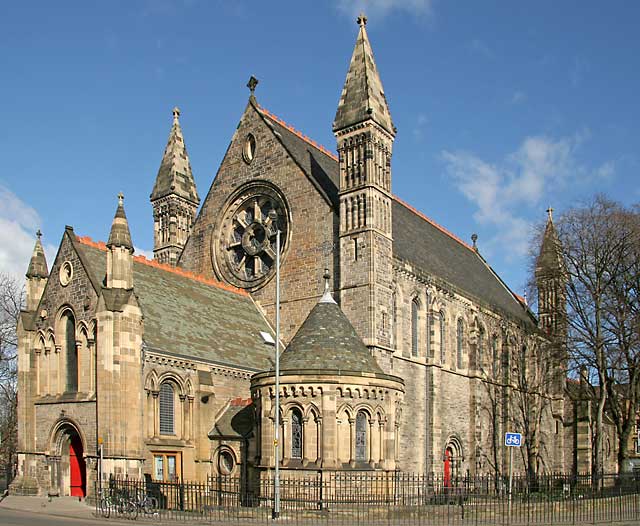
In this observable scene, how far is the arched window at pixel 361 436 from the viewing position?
96.1ft

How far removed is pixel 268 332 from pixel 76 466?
38.6 feet

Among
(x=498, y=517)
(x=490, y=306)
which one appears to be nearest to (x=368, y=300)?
(x=498, y=517)

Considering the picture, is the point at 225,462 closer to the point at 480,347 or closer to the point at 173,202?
the point at 173,202

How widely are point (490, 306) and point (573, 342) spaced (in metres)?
11.2

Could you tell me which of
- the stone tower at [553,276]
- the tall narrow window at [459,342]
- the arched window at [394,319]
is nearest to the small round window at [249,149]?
the arched window at [394,319]

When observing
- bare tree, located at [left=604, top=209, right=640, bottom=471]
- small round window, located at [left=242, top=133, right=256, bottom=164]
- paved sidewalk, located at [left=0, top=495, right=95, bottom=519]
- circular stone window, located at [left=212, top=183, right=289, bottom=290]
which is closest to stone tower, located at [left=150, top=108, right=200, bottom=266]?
circular stone window, located at [left=212, top=183, right=289, bottom=290]

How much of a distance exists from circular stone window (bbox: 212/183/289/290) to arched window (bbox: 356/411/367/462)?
43.2 feet

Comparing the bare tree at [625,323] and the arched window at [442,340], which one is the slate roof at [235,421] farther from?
the bare tree at [625,323]

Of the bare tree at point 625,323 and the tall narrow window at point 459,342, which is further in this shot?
the tall narrow window at point 459,342

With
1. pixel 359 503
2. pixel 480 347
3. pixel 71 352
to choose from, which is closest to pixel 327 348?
pixel 359 503

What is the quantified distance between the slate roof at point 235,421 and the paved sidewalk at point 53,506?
19.9ft

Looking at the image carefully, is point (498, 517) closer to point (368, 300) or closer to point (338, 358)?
point (338, 358)

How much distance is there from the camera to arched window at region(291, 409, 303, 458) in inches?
1143

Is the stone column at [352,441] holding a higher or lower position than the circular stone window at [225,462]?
higher
